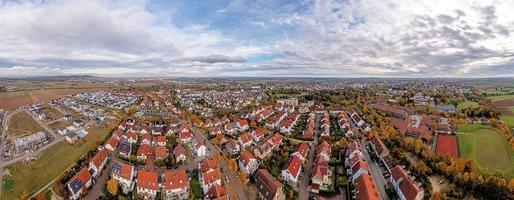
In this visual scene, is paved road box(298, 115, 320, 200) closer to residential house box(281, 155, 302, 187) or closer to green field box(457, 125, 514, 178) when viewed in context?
residential house box(281, 155, 302, 187)

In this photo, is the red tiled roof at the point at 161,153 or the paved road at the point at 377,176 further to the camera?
the red tiled roof at the point at 161,153

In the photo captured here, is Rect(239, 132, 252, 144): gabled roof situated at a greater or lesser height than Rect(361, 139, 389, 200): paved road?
greater

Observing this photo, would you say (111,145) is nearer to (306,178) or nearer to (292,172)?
(292,172)

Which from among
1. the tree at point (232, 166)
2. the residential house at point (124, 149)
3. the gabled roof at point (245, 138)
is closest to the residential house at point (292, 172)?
the tree at point (232, 166)

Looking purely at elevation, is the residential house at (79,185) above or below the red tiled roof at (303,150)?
below

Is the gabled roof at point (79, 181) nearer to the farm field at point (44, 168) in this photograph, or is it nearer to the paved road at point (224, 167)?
the farm field at point (44, 168)

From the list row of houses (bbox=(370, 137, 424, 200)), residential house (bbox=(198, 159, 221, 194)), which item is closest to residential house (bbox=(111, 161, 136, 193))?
residential house (bbox=(198, 159, 221, 194))

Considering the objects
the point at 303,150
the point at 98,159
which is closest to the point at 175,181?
the point at 98,159
